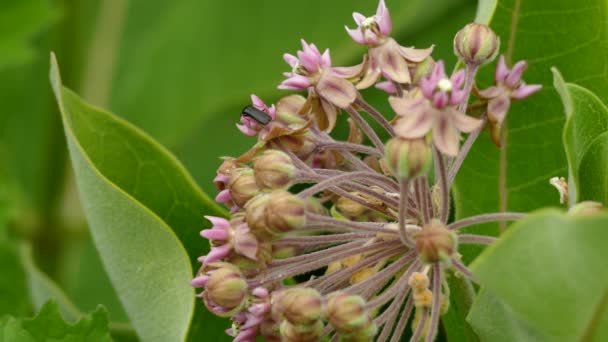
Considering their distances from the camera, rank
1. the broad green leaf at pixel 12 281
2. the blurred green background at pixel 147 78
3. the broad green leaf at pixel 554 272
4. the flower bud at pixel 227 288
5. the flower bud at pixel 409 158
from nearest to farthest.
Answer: the broad green leaf at pixel 554 272 → the flower bud at pixel 409 158 → the flower bud at pixel 227 288 → the broad green leaf at pixel 12 281 → the blurred green background at pixel 147 78

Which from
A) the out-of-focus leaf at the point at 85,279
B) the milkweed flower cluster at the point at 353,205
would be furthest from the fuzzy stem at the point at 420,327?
the out-of-focus leaf at the point at 85,279

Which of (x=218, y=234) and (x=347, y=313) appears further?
(x=218, y=234)

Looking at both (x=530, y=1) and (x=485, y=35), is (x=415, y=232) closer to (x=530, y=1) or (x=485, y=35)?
(x=485, y=35)

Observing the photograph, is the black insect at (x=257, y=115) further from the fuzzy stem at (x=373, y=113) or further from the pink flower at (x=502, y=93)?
the pink flower at (x=502, y=93)

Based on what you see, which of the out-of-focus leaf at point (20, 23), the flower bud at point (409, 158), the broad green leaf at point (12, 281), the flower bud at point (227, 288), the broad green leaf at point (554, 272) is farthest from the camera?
the out-of-focus leaf at point (20, 23)

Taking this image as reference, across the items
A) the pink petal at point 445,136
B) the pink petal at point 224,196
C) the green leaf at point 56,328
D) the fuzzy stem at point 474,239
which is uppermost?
the pink petal at point 445,136

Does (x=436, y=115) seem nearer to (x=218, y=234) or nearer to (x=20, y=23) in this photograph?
(x=218, y=234)

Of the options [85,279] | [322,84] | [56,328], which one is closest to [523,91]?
[322,84]

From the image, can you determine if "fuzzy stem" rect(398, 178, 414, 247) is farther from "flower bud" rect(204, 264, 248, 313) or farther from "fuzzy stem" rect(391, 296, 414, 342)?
"flower bud" rect(204, 264, 248, 313)

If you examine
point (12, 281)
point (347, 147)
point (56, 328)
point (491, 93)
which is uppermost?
point (491, 93)
